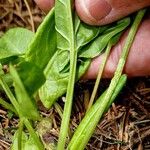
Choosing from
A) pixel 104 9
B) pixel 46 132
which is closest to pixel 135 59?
pixel 104 9

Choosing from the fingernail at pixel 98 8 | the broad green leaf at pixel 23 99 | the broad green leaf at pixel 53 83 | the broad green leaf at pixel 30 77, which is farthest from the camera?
the broad green leaf at pixel 53 83

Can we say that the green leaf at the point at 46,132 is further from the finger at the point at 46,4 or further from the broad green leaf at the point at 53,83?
the finger at the point at 46,4

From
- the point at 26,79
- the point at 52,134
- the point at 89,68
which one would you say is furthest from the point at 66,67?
the point at 26,79

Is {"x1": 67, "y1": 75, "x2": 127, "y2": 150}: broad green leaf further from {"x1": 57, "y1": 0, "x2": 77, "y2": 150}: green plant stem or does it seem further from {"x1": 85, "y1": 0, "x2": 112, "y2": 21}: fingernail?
{"x1": 85, "y1": 0, "x2": 112, "y2": 21}: fingernail

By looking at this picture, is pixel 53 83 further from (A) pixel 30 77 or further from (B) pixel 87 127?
(A) pixel 30 77

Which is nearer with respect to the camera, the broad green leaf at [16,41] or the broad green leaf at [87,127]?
the broad green leaf at [87,127]

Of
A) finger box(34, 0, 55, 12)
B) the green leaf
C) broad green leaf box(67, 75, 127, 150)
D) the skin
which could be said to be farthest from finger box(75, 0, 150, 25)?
the green leaf

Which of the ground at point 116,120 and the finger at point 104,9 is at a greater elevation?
the finger at point 104,9

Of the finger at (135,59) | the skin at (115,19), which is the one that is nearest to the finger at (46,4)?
the skin at (115,19)
